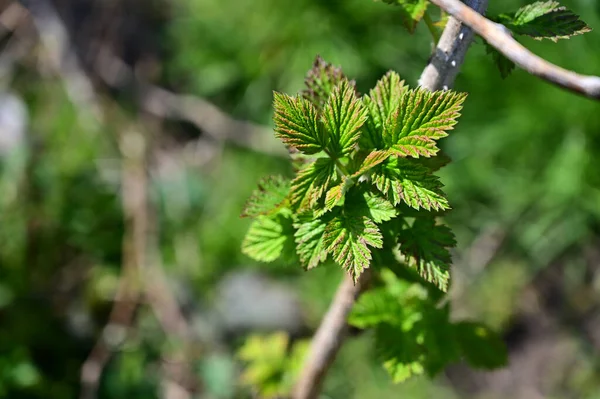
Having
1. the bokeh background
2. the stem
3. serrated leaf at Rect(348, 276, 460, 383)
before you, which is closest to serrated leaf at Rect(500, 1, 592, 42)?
the stem

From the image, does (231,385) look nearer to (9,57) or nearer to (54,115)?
(54,115)

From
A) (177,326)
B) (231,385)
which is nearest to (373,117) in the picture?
(231,385)

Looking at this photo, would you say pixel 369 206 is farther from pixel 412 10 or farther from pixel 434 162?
pixel 412 10

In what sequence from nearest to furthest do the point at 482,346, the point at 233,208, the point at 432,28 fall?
the point at 432,28 < the point at 482,346 < the point at 233,208

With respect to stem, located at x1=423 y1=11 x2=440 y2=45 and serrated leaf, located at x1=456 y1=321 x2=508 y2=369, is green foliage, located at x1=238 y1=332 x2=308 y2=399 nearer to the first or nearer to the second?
serrated leaf, located at x1=456 y1=321 x2=508 y2=369

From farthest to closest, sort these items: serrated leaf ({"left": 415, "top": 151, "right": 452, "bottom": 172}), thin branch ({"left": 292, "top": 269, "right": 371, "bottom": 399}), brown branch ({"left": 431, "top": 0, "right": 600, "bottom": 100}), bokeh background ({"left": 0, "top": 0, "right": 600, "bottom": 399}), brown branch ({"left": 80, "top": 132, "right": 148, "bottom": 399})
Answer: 1. bokeh background ({"left": 0, "top": 0, "right": 600, "bottom": 399})
2. brown branch ({"left": 80, "top": 132, "right": 148, "bottom": 399})
3. thin branch ({"left": 292, "top": 269, "right": 371, "bottom": 399})
4. serrated leaf ({"left": 415, "top": 151, "right": 452, "bottom": 172})
5. brown branch ({"left": 431, "top": 0, "right": 600, "bottom": 100})

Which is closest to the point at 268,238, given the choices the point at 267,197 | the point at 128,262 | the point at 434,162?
the point at 267,197
